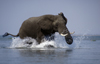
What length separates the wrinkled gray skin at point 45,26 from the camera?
57.8ft

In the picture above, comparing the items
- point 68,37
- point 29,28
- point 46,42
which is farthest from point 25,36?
point 68,37

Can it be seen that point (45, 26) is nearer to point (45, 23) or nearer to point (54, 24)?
point (45, 23)

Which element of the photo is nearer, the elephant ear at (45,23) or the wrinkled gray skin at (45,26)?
the wrinkled gray skin at (45,26)

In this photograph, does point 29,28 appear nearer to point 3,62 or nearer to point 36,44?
point 36,44

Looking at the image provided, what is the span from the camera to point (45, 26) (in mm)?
18594

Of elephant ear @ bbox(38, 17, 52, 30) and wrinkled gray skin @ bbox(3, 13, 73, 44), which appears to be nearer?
wrinkled gray skin @ bbox(3, 13, 73, 44)

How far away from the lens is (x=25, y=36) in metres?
20.3

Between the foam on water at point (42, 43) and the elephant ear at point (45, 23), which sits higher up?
the elephant ear at point (45, 23)

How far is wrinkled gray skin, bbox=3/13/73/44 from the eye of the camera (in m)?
17.6

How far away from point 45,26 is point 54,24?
769 millimetres

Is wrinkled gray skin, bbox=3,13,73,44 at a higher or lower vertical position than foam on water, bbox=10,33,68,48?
higher

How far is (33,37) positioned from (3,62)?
369 inches

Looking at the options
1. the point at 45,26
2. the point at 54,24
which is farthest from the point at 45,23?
the point at 54,24

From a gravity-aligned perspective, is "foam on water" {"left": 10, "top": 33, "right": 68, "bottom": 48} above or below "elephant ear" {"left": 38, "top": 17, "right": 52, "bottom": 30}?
below
